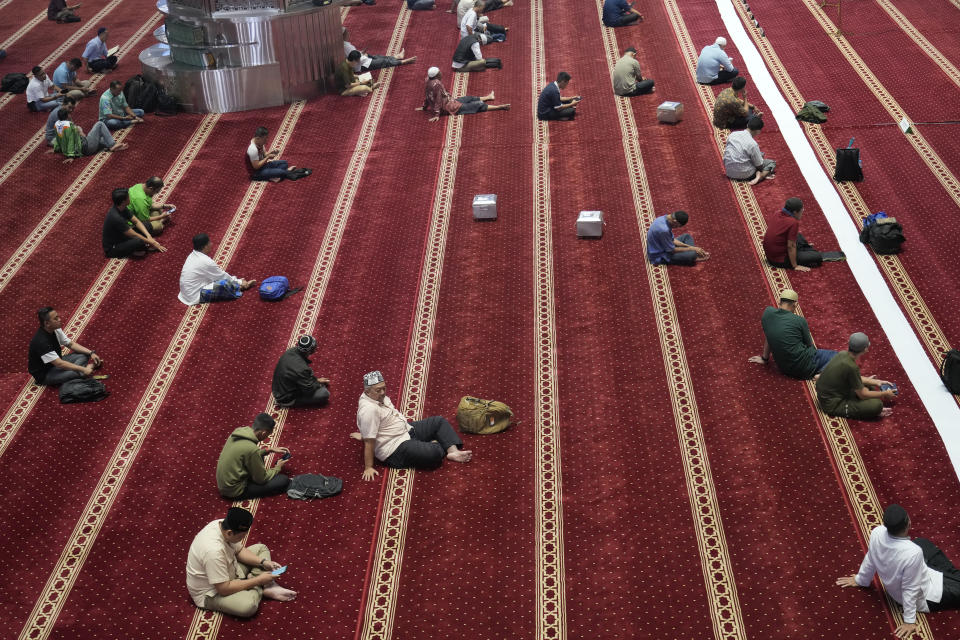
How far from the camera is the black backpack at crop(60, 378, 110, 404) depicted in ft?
22.0

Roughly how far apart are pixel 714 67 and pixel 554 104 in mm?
1688

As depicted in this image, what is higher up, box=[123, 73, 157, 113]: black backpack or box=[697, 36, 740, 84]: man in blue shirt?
box=[697, 36, 740, 84]: man in blue shirt

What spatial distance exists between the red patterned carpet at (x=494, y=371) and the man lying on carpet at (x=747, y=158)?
0.51 ft

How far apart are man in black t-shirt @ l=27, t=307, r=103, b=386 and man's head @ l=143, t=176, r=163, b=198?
1.90 metres

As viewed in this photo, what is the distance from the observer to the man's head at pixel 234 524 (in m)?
4.88

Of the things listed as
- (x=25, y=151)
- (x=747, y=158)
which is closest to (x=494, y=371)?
(x=747, y=158)

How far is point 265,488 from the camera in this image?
5844 mm

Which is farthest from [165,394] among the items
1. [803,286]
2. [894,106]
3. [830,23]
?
[830,23]

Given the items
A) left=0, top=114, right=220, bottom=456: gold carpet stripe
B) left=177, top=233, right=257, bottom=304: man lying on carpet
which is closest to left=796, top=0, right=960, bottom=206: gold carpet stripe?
left=177, top=233, right=257, bottom=304: man lying on carpet

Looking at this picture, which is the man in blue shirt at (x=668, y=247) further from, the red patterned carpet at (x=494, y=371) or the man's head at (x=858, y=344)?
the man's head at (x=858, y=344)

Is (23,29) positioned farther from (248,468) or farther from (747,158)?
(248,468)

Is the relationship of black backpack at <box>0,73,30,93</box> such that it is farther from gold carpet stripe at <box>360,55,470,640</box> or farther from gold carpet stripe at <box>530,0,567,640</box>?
gold carpet stripe at <box>530,0,567,640</box>

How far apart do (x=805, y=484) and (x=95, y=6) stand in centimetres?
1146

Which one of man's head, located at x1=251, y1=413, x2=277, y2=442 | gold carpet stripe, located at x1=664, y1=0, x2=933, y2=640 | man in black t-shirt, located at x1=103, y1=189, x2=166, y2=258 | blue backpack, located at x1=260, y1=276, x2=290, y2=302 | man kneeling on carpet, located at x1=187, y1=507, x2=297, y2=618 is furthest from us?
man in black t-shirt, located at x1=103, y1=189, x2=166, y2=258
